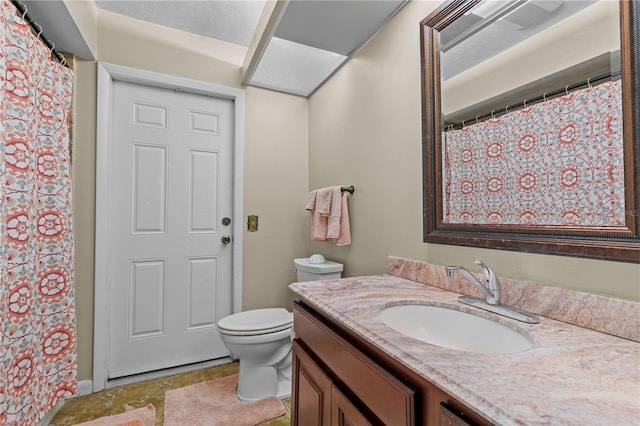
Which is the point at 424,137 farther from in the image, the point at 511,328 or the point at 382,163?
the point at 511,328

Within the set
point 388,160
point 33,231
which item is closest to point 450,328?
point 388,160

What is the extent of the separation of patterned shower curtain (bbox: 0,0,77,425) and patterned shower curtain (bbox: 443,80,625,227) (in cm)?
167

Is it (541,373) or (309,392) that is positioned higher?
(541,373)

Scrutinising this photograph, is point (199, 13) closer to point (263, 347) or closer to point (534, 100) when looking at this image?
point (534, 100)

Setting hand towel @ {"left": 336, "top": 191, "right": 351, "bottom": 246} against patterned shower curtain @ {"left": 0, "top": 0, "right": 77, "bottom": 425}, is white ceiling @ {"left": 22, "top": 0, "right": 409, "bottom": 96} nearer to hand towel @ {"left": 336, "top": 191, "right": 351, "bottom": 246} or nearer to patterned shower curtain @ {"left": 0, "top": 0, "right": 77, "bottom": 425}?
patterned shower curtain @ {"left": 0, "top": 0, "right": 77, "bottom": 425}

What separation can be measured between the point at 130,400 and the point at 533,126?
2.34 metres

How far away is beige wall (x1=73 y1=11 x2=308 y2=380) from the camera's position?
182 cm

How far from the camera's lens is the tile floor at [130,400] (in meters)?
1.59

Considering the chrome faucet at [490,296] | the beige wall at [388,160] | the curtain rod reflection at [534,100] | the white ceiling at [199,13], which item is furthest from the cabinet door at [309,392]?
the white ceiling at [199,13]

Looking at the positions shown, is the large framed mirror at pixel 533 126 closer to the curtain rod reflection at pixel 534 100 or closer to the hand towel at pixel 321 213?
the curtain rod reflection at pixel 534 100

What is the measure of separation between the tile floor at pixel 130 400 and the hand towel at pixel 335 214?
38.9 inches

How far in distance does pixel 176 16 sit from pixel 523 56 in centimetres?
202

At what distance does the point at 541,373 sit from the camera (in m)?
0.53

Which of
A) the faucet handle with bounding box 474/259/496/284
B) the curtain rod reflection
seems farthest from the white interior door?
the faucet handle with bounding box 474/259/496/284
